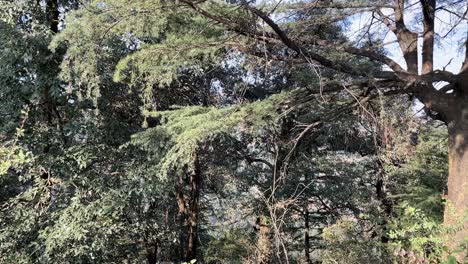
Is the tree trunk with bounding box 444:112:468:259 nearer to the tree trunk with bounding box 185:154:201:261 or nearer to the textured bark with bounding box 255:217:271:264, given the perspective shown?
the textured bark with bounding box 255:217:271:264

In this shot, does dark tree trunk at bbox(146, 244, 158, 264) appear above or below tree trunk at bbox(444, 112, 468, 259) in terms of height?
below

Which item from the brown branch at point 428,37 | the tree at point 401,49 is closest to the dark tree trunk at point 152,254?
the tree at point 401,49

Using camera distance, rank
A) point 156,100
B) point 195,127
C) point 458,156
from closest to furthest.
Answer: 1. point 195,127
2. point 458,156
3. point 156,100

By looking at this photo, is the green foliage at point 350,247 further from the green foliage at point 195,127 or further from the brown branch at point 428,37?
the brown branch at point 428,37

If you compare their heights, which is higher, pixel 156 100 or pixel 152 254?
pixel 156 100

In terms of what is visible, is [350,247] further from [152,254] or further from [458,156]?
[152,254]

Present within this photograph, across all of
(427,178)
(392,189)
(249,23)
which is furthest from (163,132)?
(392,189)

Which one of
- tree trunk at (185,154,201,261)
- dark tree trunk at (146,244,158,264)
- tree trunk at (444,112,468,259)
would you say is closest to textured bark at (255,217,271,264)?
tree trunk at (185,154,201,261)

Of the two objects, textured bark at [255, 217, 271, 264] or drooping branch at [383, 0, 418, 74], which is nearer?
drooping branch at [383, 0, 418, 74]

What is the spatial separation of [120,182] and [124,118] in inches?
41.7

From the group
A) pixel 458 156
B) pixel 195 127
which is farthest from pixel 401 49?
pixel 195 127

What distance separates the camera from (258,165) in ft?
27.3

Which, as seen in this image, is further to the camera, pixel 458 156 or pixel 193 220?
pixel 193 220

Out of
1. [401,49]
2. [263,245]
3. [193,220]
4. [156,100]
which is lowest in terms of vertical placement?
[263,245]
